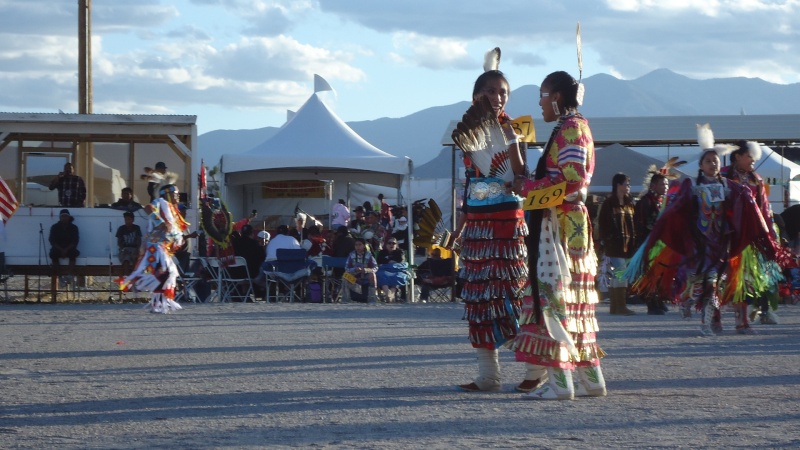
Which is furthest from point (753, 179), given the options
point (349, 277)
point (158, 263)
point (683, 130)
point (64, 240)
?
point (683, 130)

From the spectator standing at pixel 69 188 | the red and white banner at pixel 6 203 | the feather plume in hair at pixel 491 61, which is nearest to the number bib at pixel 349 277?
the spectator standing at pixel 69 188

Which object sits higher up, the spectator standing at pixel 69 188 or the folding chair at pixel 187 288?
the spectator standing at pixel 69 188

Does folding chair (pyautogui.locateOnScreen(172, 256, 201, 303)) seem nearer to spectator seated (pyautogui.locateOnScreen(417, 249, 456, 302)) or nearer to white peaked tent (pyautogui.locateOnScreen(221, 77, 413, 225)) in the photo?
spectator seated (pyautogui.locateOnScreen(417, 249, 456, 302))

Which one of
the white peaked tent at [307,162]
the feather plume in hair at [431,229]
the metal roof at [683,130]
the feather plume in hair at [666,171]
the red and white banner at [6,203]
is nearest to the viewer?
the feather plume in hair at [431,229]

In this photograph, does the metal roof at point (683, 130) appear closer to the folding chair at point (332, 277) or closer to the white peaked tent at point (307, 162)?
the white peaked tent at point (307, 162)

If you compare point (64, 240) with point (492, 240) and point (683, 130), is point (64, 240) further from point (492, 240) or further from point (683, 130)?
point (683, 130)

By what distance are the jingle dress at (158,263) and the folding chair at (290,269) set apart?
10.5ft

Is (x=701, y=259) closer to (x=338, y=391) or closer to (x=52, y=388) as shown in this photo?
(x=338, y=391)

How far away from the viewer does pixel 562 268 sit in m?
5.87

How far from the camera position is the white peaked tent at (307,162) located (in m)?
20.4

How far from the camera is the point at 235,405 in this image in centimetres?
577

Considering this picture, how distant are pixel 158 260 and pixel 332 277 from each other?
4.26 m

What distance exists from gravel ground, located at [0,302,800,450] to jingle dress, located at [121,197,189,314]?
92.1 inches

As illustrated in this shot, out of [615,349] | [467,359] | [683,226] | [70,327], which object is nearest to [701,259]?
[683,226]
